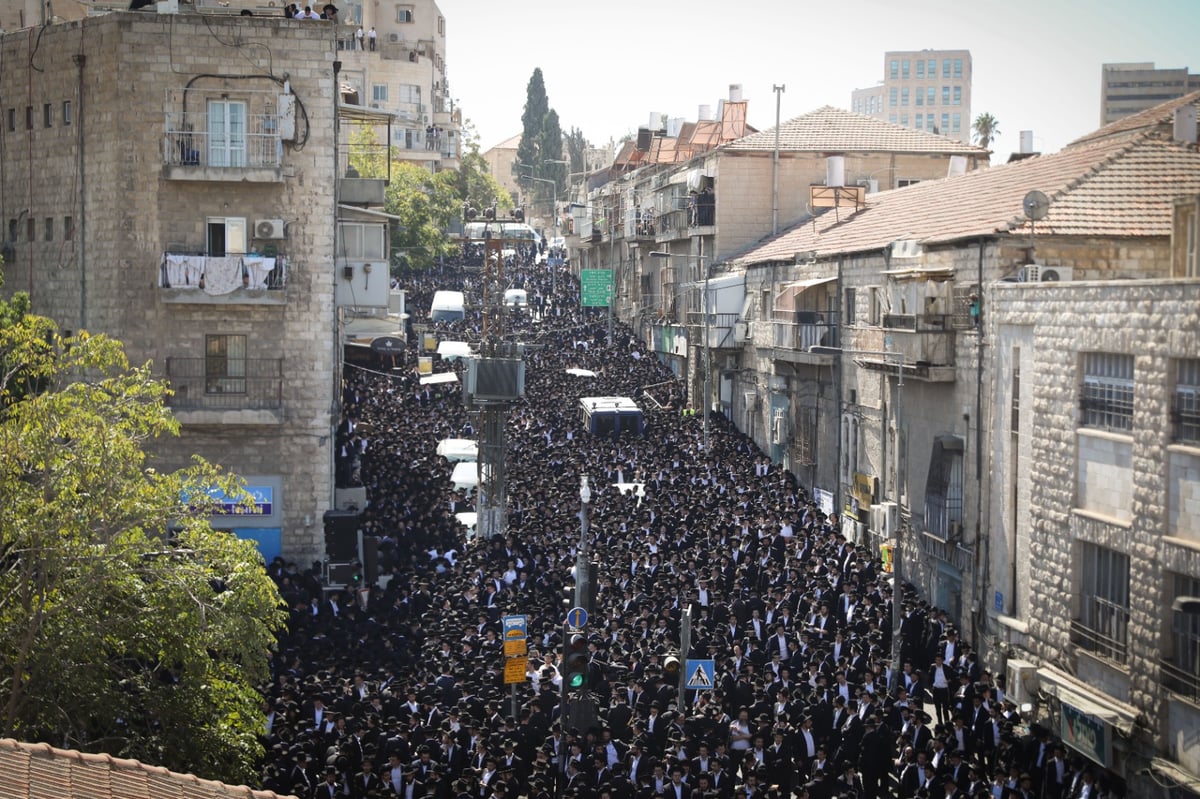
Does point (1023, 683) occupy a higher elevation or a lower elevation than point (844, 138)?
lower

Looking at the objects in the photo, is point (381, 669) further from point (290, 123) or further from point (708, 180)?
point (708, 180)

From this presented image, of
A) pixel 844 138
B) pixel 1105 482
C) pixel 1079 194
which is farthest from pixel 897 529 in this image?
pixel 844 138

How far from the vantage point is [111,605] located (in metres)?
15.1

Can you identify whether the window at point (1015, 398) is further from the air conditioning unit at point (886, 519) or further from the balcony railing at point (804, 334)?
the balcony railing at point (804, 334)

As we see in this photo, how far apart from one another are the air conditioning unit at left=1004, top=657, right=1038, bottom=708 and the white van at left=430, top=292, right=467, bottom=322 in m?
40.3

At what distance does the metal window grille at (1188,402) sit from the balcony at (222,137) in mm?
18193

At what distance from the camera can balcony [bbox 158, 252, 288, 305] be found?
1155 inches

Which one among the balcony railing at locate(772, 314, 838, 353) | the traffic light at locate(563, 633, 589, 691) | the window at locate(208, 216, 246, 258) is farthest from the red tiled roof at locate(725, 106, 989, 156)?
the traffic light at locate(563, 633, 589, 691)

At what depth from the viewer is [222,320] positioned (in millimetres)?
30016

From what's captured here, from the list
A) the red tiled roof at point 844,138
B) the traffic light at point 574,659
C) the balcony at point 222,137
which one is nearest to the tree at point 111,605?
the traffic light at point 574,659

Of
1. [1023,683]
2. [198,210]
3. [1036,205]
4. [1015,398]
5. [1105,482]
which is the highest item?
[198,210]

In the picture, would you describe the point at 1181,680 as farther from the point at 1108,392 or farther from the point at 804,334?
the point at 804,334

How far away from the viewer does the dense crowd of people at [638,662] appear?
54.9 ft

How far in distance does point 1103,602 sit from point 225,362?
59.3 ft
